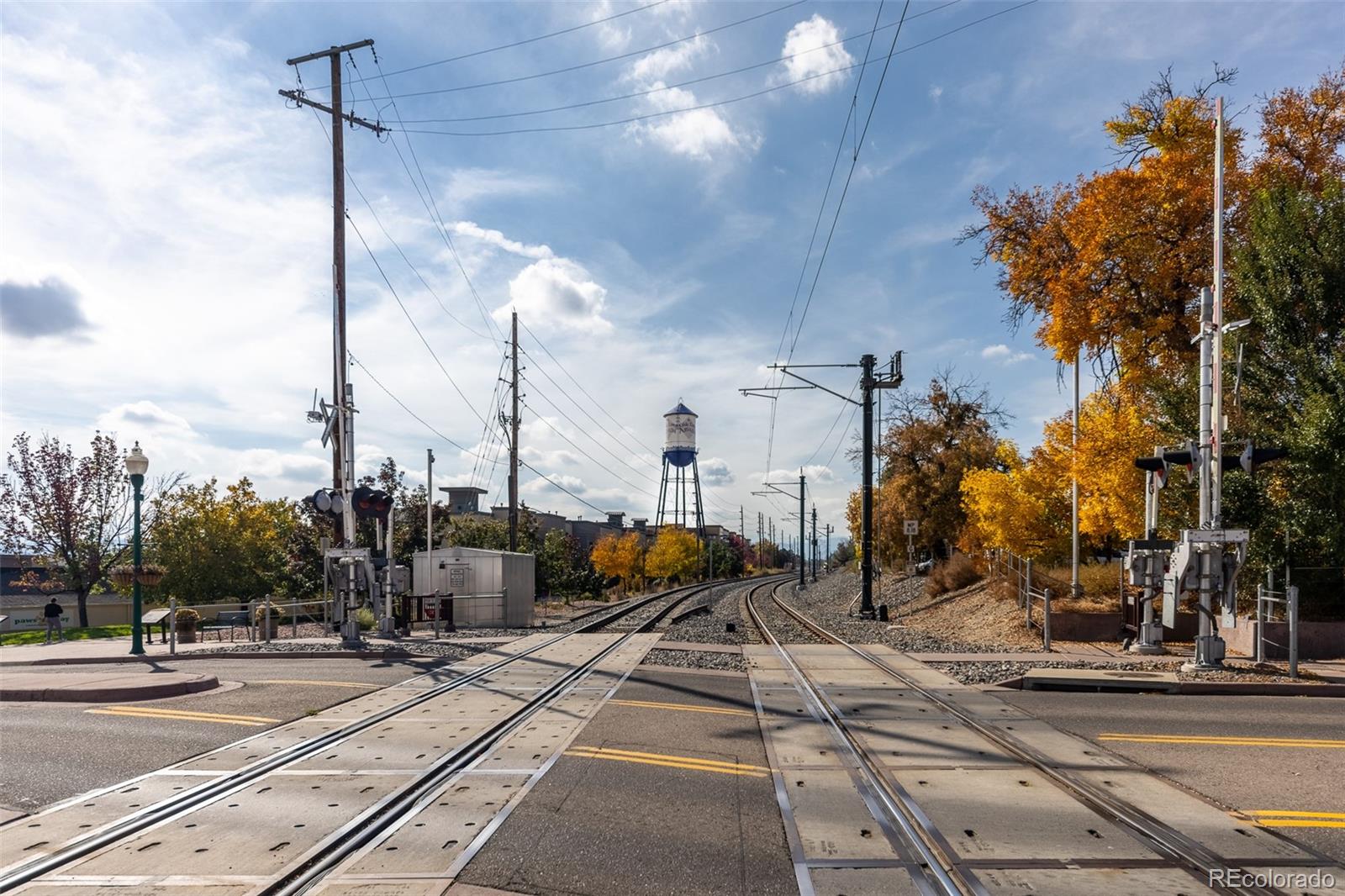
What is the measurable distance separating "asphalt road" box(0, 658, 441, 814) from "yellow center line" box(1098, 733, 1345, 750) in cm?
909

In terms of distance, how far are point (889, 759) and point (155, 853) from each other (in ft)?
18.7

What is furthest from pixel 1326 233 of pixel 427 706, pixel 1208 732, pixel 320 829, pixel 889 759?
pixel 320 829

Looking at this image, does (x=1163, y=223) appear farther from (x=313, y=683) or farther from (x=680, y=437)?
(x=680, y=437)

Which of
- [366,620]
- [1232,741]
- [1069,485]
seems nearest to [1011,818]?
[1232,741]

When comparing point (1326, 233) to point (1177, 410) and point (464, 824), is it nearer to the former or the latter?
point (1177, 410)

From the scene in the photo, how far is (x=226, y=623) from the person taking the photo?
A: 95.6 feet

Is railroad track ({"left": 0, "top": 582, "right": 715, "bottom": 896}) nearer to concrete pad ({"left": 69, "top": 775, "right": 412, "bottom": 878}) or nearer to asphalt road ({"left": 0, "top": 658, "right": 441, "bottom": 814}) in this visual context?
concrete pad ({"left": 69, "top": 775, "right": 412, "bottom": 878})

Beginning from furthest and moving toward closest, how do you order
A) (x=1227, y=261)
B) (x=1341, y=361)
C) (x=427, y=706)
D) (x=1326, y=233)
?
(x=1227, y=261) < (x=1326, y=233) < (x=1341, y=361) < (x=427, y=706)

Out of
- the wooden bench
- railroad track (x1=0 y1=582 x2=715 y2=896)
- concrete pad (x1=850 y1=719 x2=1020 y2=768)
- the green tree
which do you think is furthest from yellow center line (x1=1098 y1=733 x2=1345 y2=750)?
the green tree

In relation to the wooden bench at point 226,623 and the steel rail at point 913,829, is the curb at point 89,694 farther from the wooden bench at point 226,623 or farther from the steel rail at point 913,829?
the wooden bench at point 226,623

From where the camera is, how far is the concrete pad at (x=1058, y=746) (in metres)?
8.06

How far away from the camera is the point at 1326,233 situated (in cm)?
1689

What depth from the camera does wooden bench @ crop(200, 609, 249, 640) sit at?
2638cm

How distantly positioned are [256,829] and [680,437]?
281 ft
